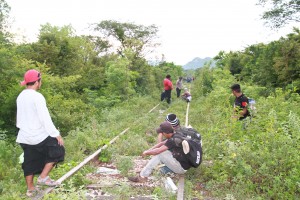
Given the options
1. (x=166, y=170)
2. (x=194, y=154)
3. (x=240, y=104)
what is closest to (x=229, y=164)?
(x=194, y=154)

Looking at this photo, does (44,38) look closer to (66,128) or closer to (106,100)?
(106,100)

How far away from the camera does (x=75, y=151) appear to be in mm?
8477

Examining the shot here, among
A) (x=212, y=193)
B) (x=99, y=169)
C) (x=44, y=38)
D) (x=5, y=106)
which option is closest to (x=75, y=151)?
(x=99, y=169)

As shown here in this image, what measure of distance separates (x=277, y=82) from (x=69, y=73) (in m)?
11.7

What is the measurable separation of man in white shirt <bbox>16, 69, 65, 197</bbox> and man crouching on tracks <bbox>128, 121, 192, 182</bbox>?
1577 millimetres

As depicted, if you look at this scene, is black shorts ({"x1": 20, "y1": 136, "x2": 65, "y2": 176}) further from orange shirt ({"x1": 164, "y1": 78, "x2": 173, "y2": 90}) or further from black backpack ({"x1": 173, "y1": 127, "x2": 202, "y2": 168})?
orange shirt ({"x1": 164, "y1": 78, "x2": 173, "y2": 90})

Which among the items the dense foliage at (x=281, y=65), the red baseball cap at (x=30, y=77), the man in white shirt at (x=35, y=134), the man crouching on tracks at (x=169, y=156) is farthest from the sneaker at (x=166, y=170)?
the dense foliage at (x=281, y=65)

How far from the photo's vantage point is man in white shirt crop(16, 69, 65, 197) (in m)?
5.07

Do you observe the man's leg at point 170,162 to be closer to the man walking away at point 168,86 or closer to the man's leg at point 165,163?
the man's leg at point 165,163

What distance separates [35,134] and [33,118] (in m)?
0.25

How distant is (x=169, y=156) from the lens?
648cm

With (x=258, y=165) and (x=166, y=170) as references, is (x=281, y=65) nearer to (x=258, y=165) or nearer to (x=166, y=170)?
(x=258, y=165)

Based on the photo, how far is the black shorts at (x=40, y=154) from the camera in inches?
208

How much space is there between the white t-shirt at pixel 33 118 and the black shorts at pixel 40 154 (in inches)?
4.4
